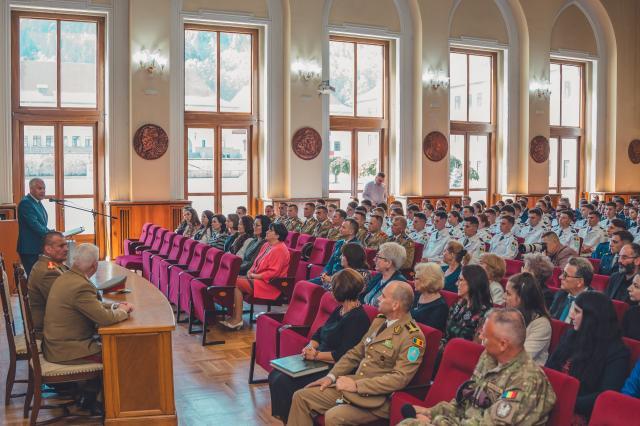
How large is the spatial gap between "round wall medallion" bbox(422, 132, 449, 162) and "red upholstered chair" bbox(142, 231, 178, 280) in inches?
310

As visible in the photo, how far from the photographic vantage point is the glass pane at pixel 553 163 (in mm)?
18750

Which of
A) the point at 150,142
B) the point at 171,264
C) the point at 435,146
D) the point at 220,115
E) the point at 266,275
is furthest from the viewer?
the point at 435,146

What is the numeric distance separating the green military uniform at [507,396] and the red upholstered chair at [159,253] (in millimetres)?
6947

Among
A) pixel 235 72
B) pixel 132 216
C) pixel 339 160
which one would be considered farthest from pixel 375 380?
pixel 339 160

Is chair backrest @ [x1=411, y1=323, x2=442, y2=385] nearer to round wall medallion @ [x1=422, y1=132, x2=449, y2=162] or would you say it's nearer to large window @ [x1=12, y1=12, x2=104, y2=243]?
large window @ [x1=12, y1=12, x2=104, y2=243]

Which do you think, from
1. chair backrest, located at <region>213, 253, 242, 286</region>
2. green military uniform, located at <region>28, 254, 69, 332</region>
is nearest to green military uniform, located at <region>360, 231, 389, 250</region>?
chair backrest, located at <region>213, 253, 242, 286</region>

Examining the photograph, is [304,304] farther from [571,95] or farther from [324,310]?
[571,95]

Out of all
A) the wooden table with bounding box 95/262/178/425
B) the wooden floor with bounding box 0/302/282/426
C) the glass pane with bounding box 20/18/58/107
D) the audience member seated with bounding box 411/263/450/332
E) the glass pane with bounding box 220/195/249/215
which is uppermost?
the glass pane with bounding box 20/18/58/107

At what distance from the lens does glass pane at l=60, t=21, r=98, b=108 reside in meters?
13.5

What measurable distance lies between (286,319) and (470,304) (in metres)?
1.67

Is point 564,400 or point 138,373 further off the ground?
point 564,400

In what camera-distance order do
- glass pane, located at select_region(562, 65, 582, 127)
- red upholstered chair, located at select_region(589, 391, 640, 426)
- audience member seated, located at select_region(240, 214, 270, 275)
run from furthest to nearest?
glass pane, located at select_region(562, 65, 582, 127)
audience member seated, located at select_region(240, 214, 270, 275)
red upholstered chair, located at select_region(589, 391, 640, 426)

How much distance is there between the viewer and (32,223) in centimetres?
838

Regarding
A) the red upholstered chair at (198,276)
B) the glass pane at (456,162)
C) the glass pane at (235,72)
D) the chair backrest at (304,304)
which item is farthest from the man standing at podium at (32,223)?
the glass pane at (456,162)
